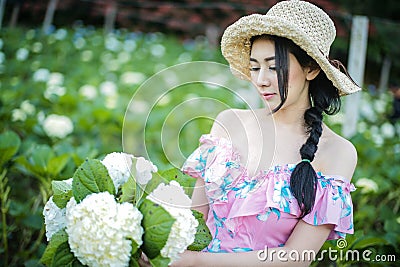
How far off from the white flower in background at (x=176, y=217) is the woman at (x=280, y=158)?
5.8 inches

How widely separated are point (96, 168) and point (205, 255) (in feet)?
1.10

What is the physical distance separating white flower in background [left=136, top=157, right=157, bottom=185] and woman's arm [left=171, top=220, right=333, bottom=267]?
0.83 feet

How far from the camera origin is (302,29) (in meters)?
1.39

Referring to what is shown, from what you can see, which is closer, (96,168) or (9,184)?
(96,168)

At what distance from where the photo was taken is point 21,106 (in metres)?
3.25

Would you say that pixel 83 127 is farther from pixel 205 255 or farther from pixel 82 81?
pixel 205 255

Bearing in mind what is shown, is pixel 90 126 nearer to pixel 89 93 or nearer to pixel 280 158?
pixel 89 93

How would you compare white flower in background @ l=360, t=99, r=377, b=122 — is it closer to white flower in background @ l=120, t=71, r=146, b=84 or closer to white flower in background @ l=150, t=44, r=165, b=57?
white flower in background @ l=120, t=71, r=146, b=84

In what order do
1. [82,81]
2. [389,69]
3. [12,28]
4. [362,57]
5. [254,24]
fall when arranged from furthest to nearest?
[389,69], [12,28], [82,81], [362,57], [254,24]

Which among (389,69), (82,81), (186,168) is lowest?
(389,69)

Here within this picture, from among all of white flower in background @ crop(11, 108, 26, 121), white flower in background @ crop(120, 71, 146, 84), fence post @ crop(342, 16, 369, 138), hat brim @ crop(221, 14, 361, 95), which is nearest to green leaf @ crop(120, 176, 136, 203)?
hat brim @ crop(221, 14, 361, 95)

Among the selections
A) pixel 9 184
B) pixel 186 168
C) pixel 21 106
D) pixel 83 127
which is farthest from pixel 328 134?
pixel 21 106

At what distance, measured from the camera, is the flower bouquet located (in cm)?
114

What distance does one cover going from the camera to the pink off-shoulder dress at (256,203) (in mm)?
1410
